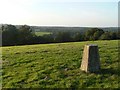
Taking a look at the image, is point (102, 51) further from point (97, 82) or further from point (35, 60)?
point (97, 82)

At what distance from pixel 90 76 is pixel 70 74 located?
914 millimetres

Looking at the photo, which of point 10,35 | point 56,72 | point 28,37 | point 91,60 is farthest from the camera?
point 28,37

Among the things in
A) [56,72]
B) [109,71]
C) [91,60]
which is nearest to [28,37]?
[56,72]

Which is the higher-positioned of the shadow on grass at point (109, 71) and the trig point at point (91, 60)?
the trig point at point (91, 60)

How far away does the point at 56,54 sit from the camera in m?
14.9

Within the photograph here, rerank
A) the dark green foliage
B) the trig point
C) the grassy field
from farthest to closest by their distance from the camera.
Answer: the dark green foliage, the trig point, the grassy field

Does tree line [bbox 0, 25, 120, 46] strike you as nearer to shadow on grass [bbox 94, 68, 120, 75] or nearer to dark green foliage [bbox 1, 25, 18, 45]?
dark green foliage [bbox 1, 25, 18, 45]

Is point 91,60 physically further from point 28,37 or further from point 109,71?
point 28,37

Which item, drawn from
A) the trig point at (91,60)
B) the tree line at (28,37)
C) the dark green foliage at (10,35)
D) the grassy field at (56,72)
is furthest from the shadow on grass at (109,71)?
the dark green foliage at (10,35)

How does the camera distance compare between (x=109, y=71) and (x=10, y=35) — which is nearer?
(x=109, y=71)

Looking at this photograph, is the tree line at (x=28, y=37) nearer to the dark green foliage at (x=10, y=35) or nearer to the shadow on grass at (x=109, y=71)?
the dark green foliage at (x=10, y=35)

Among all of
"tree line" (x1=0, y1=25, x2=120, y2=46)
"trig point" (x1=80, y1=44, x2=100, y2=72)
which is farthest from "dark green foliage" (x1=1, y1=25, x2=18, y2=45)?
"trig point" (x1=80, y1=44, x2=100, y2=72)

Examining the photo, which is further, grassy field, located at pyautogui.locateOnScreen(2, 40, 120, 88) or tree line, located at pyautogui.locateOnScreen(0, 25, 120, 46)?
tree line, located at pyautogui.locateOnScreen(0, 25, 120, 46)

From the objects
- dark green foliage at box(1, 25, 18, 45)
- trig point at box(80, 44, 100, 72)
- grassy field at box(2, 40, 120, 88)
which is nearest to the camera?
grassy field at box(2, 40, 120, 88)
